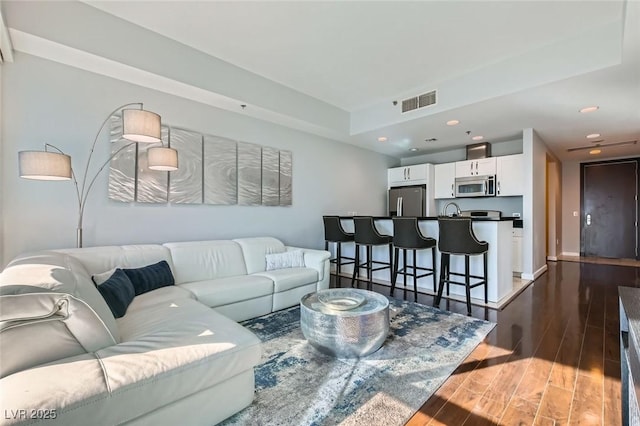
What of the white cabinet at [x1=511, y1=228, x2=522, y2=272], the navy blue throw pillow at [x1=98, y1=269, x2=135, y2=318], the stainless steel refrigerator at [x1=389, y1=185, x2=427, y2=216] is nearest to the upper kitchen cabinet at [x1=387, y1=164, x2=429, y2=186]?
the stainless steel refrigerator at [x1=389, y1=185, x2=427, y2=216]

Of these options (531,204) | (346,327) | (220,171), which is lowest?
(346,327)

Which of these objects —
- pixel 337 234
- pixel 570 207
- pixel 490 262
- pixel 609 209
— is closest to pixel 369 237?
pixel 337 234

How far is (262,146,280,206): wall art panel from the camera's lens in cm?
433

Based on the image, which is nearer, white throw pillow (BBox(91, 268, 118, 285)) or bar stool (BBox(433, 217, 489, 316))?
white throw pillow (BBox(91, 268, 118, 285))

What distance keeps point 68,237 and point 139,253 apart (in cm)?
69

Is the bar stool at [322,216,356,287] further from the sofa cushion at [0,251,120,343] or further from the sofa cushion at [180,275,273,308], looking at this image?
the sofa cushion at [0,251,120,343]

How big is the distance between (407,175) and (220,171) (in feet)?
13.7

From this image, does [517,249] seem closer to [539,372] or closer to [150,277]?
[539,372]

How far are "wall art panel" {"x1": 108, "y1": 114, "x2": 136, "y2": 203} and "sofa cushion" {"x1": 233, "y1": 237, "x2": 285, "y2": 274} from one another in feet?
4.25

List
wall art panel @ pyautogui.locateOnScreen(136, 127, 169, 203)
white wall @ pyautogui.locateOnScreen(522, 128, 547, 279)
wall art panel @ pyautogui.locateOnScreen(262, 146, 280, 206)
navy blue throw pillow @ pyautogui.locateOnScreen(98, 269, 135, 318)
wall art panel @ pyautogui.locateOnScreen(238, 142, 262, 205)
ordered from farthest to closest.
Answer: white wall @ pyautogui.locateOnScreen(522, 128, 547, 279) < wall art panel @ pyautogui.locateOnScreen(262, 146, 280, 206) < wall art panel @ pyautogui.locateOnScreen(238, 142, 262, 205) < wall art panel @ pyautogui.locateOnScreen(136, 127, 169, 203) < navy blue throw pillow @ pyautogui.locateOnScreen(98, 269, 135, 318)

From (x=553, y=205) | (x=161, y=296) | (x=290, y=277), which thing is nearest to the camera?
(x=161, y=296)

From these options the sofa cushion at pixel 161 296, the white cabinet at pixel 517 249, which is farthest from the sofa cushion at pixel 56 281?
the white cabinet at pixel 517 249

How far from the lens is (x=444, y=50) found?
312 centimetres

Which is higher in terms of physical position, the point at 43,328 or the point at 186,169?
the point at 186,169
